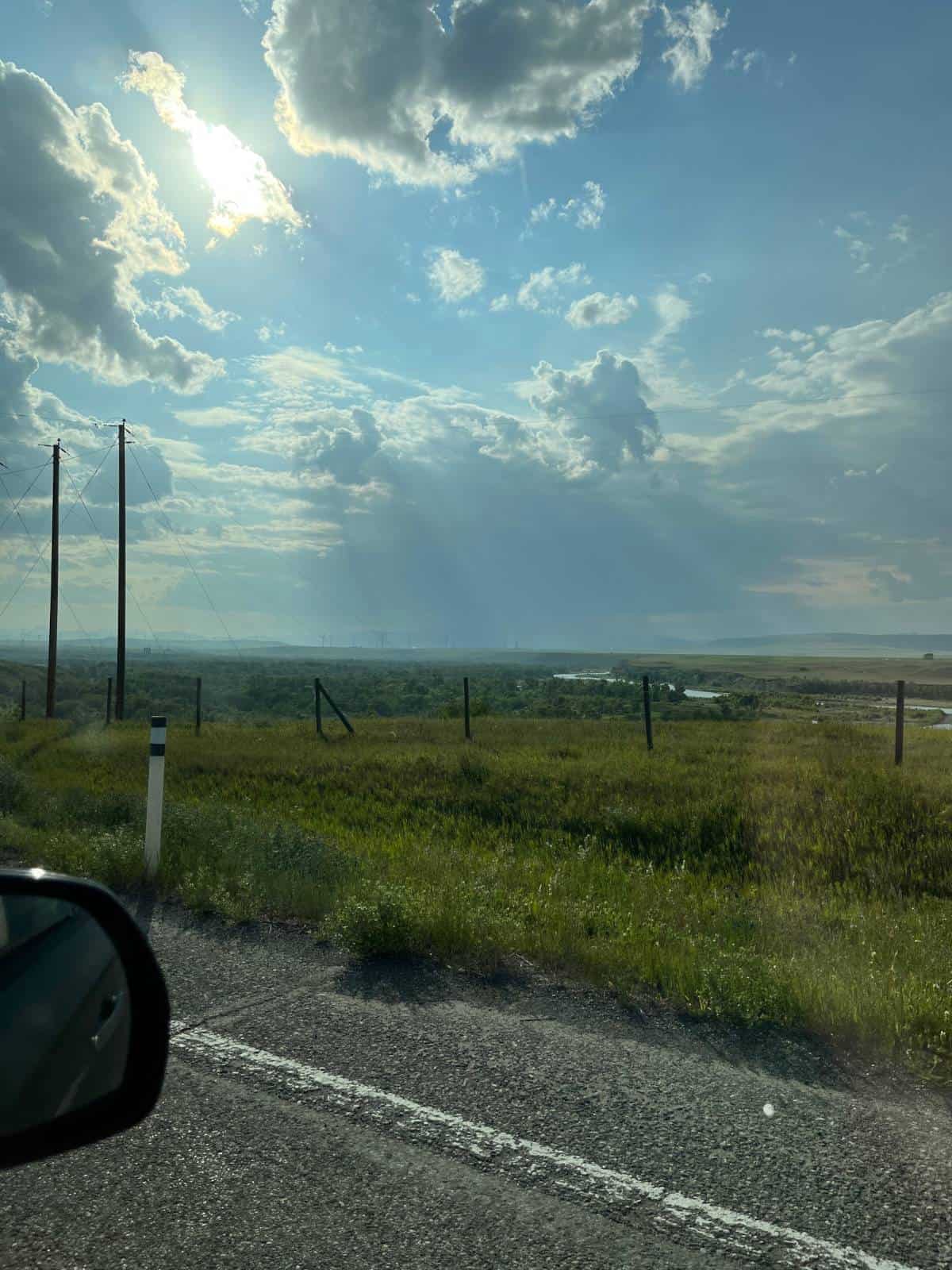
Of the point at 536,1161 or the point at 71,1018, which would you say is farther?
the point at 536,1161

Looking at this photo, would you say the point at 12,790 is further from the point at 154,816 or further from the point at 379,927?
the point at 379,927

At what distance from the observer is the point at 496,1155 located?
10.7ft

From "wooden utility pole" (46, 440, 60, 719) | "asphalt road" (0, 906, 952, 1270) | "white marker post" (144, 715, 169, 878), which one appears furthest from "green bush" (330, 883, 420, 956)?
"wooden utility pole" (46, 440, 60, 719)

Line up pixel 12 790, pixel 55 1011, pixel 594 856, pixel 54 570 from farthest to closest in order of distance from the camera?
pixel 54 570, pixel 12 790, pixel 594 856, pixel 55 1011

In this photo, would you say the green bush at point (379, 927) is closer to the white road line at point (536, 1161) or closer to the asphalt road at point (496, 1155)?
the asphalt road at point (496, 1155)

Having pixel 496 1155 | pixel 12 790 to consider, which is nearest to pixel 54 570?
pixel 12 790

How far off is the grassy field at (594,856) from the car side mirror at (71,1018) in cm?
346

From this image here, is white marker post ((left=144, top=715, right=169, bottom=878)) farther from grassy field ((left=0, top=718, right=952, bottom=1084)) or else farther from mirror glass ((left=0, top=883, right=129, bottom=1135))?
mirror glass ((left=0, top=883, right=129, bottom=1135))

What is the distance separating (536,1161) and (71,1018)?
78.9 inches

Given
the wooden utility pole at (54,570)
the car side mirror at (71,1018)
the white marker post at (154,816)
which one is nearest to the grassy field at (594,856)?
the white marker post at (154,816)

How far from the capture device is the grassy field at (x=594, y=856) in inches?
207

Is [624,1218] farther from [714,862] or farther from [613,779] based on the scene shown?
[613,779]

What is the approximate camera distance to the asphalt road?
2.77 m

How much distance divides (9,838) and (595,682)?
65.1 meters
